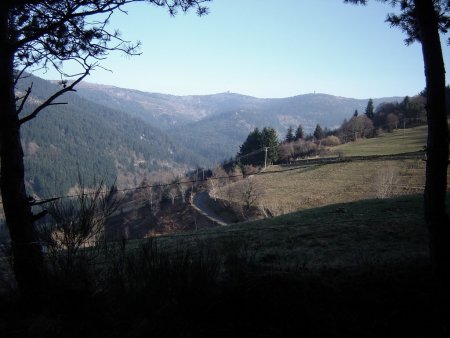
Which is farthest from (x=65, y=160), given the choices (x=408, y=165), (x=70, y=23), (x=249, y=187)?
(x=70, y=23)

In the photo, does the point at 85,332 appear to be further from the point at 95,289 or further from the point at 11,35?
the point at 11,35

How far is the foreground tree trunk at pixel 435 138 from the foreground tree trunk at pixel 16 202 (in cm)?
468

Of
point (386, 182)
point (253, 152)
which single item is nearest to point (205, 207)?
point (253, 152)

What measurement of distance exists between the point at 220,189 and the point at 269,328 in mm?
54884

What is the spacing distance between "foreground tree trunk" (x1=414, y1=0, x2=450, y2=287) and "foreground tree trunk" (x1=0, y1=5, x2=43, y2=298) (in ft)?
15.4

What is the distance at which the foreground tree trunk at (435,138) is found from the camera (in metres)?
4.50

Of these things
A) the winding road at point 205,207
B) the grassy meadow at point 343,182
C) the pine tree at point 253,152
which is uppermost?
the pine tree at point 253,152

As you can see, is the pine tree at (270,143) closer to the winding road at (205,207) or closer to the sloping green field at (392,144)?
Answer: the sloping green field at (392,144)

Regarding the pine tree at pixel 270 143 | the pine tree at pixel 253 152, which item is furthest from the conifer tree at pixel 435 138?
the pine tree at pixel 253 152

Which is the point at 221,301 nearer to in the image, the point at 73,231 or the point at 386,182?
the point at 73,231

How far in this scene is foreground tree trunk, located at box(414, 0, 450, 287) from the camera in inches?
177

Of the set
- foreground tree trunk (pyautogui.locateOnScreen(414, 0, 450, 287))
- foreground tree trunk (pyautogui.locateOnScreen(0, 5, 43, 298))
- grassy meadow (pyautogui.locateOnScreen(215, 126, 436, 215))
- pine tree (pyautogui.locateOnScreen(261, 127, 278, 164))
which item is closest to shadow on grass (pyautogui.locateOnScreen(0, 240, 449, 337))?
foreground tree trunk (pyautogui.locateOnScreen(0, 5, 43, 298))

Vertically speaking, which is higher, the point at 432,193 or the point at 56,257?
the point at 432,193

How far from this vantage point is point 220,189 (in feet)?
191
